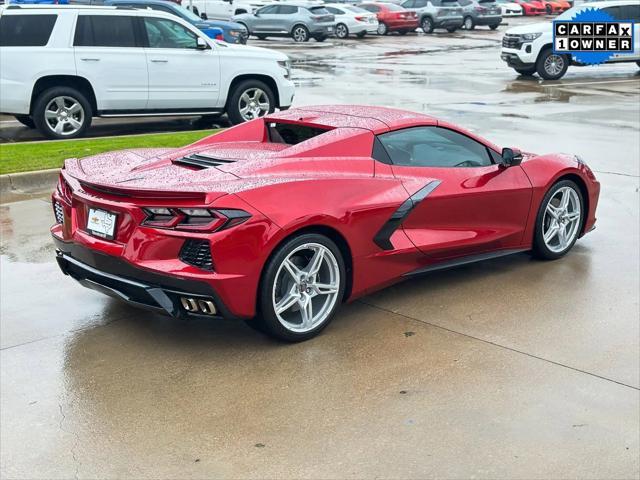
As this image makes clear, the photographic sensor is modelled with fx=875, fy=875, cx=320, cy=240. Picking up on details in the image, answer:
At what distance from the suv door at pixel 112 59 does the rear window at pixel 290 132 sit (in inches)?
276

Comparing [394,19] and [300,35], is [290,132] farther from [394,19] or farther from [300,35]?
[394,19]

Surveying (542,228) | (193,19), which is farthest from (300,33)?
(542,228)

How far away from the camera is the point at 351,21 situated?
4059 cm

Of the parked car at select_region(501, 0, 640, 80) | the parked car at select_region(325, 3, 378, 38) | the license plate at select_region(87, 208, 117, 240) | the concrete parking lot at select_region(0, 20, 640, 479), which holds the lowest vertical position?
the concrete parking lot at select_region(0, 20, 640, 479)

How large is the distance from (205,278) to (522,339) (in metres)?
2.07

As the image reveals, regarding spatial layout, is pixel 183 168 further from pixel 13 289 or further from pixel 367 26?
pixel 367 26

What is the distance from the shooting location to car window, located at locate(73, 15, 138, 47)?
12852 mm

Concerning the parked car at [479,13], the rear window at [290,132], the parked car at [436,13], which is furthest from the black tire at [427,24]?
the rear window at [290,132]

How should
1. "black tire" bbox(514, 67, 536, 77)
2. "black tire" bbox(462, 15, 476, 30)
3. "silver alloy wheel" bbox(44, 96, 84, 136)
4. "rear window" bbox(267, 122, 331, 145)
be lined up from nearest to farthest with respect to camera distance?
"rear window" bbox(267, 122, 331, 145) → "silver alloy wheel" bbox(44, 96, 84, 136) → "black tire" bbox(514, 67, 536, 77) → "black tire" bbox(462, 15, 476, 30)

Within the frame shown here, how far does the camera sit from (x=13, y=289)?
6.48 m

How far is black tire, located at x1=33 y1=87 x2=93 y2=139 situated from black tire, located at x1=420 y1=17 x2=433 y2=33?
1346 inches

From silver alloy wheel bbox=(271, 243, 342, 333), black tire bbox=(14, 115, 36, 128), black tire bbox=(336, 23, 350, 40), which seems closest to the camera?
silver alloy wheel bbox=(271, 243, 342, 333)

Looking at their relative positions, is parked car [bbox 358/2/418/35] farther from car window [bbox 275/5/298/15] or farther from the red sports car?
the red sports car

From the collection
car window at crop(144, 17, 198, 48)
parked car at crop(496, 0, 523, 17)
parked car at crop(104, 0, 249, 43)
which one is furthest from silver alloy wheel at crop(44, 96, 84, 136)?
parked car at crop(496, 0, 523, 17)
